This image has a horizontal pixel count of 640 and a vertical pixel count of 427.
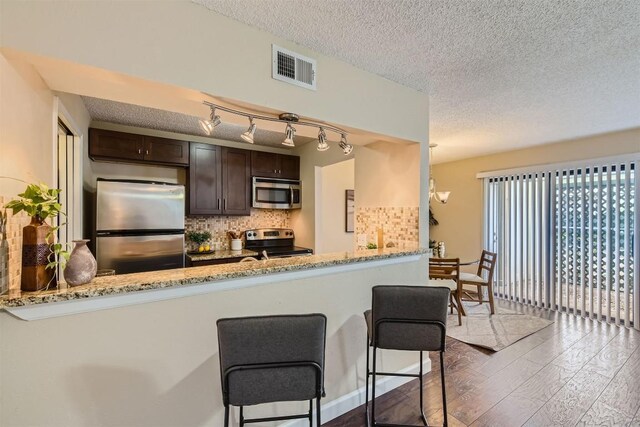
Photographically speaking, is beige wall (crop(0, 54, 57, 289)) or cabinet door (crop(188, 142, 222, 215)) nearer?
beige wall (crop(0, 54, 57, 289))

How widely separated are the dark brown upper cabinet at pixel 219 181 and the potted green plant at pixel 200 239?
0.38m

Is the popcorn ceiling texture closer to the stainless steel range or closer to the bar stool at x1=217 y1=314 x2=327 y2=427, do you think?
the bar stool at x1=217 y1=314 x2=327 y2=427

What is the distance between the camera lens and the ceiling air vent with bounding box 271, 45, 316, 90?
5.67 ft

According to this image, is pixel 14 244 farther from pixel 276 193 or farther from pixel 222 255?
pixel 276 193

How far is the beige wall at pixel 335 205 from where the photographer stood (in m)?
5.05

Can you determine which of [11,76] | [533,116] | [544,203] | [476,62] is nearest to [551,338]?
[544,203]

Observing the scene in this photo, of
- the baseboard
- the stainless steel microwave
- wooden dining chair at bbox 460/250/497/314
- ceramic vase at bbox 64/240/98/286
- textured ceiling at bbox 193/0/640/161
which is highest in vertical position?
Answer: textured ceiling at bbox 193/0/640/161

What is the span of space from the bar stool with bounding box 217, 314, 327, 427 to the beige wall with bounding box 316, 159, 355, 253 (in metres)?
3.72

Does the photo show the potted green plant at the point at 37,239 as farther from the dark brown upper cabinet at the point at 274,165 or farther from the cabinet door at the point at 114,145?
the dark brown upper cabinet at the point at 274,165

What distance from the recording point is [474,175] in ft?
17.3

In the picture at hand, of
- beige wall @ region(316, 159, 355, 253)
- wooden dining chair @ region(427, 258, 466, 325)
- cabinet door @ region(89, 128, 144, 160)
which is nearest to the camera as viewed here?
cabinet door @ region(89, 128, 144, 160)

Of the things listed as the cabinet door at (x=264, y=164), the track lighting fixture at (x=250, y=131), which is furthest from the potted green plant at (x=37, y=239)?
the cabinet door at (x=264, y=164)

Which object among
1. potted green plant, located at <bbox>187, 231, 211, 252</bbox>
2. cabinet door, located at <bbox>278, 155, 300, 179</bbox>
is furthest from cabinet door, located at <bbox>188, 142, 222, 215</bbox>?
cabinet door, located at <bbox>278, 155, 300, 179</bbox>

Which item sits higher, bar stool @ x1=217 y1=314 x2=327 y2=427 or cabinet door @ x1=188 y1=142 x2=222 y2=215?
cabinet door @ x1=188 y1=142 x2=222 y2=215
